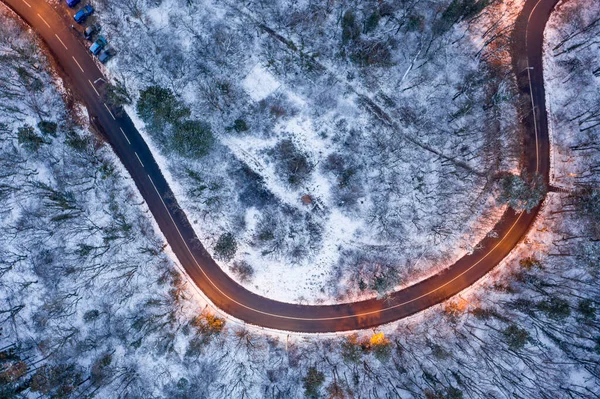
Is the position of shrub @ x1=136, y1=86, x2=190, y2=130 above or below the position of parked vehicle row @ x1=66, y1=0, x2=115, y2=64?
below

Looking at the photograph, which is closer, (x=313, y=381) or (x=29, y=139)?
(x=29, y=139)

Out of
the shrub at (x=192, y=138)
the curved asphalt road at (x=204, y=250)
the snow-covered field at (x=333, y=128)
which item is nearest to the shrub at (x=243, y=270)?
the snow-covered field at (x=333, y=128)

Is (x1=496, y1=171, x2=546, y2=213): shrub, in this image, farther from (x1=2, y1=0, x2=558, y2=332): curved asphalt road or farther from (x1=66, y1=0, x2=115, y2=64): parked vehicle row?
(x1=66, y1=0, x2=115, y2=64): parked vehicle row

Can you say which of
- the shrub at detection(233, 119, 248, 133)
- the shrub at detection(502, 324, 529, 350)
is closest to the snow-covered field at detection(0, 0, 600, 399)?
the shrub at detection(502, 324, 529, 350)

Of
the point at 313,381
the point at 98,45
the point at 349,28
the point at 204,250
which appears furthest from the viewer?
the point at 204,250

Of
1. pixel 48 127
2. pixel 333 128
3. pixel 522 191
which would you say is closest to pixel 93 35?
pixel 48 127

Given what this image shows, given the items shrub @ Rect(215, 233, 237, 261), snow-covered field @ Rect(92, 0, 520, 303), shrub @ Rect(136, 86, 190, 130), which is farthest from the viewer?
shrub @ Rect(215, 233, 237, 261)

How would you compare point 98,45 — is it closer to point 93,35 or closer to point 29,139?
point 93,35

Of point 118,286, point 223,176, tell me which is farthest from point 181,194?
point 118,286

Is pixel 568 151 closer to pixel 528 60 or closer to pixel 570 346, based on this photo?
pixel 528 60
